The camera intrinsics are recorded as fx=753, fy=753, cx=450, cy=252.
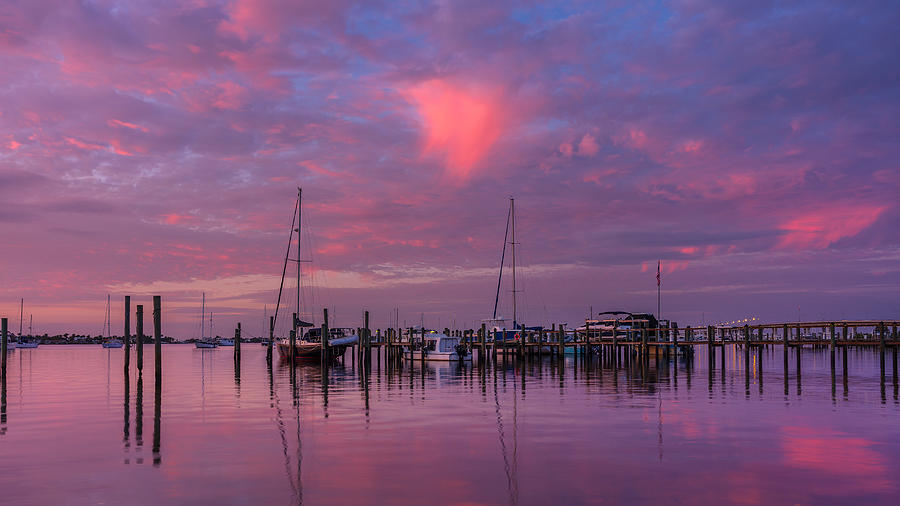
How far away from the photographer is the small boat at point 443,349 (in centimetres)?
6438

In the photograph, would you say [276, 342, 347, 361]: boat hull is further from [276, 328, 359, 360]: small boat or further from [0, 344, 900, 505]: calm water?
[0, 344, 900, 505]: calm water

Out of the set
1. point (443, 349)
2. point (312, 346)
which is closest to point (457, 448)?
point (443, 349)

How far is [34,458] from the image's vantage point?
16578mm

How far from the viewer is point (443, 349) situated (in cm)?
6606

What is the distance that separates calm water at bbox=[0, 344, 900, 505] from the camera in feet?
42.9

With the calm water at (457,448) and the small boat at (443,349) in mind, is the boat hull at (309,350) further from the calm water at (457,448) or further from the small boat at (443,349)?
the calm water at (457,448)

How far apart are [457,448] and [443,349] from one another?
48647 mm

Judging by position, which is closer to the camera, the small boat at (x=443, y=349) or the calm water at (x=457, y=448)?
the calm water at (x=457, y=448)

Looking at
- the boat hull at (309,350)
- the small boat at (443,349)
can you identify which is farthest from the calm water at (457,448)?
the boat hull at (309,350)

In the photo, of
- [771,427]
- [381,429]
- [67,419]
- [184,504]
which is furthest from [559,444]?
[67,419]

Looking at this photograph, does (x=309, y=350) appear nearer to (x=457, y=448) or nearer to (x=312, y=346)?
(x=312, y=346)

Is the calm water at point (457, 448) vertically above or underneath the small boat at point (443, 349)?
above

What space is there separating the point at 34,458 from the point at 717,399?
23.1m

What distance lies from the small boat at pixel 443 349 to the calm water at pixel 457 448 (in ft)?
104
